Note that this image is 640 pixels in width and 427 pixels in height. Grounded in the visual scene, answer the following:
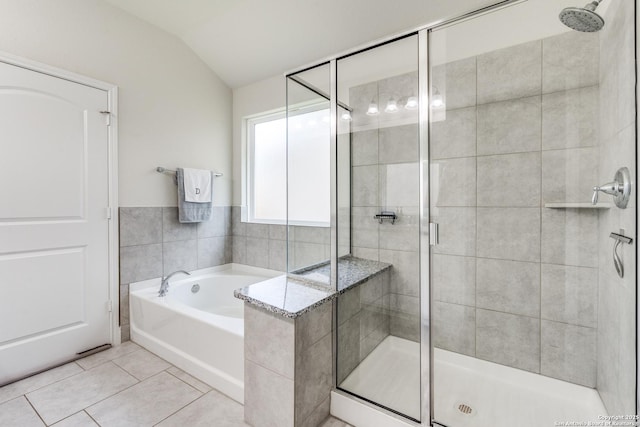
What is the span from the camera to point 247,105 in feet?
9.97

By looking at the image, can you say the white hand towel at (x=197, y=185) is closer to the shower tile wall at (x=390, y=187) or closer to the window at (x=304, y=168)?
the window at (x=304, y=168)

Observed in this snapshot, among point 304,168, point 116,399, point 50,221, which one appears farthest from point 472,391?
point 50,221

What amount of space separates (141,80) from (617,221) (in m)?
3.21

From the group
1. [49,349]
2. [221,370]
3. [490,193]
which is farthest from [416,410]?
[49,349]

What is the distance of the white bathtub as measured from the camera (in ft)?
5.60

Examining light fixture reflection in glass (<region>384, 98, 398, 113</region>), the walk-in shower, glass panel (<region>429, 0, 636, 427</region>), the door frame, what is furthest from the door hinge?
glass panel (<region>429, 0, 636, 427</region>)

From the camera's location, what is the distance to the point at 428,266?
1.39m

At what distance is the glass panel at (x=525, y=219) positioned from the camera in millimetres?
1388

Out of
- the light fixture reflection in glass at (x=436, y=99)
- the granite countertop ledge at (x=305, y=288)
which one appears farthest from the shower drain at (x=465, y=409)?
the light fixture reflection in glass at (x=436, y=99)

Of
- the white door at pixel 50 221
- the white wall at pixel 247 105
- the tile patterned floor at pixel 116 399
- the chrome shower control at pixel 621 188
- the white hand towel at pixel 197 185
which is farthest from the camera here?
the white wall at pixel 247 105

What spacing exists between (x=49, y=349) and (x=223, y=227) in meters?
1.59

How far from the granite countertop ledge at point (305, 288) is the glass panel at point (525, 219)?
0.47 m

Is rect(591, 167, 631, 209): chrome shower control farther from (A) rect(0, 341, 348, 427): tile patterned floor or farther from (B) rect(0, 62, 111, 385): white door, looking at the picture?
(B) rect(0, 62, 111, 385): white door

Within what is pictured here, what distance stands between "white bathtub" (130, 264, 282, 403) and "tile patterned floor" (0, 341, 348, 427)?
0.09 m
